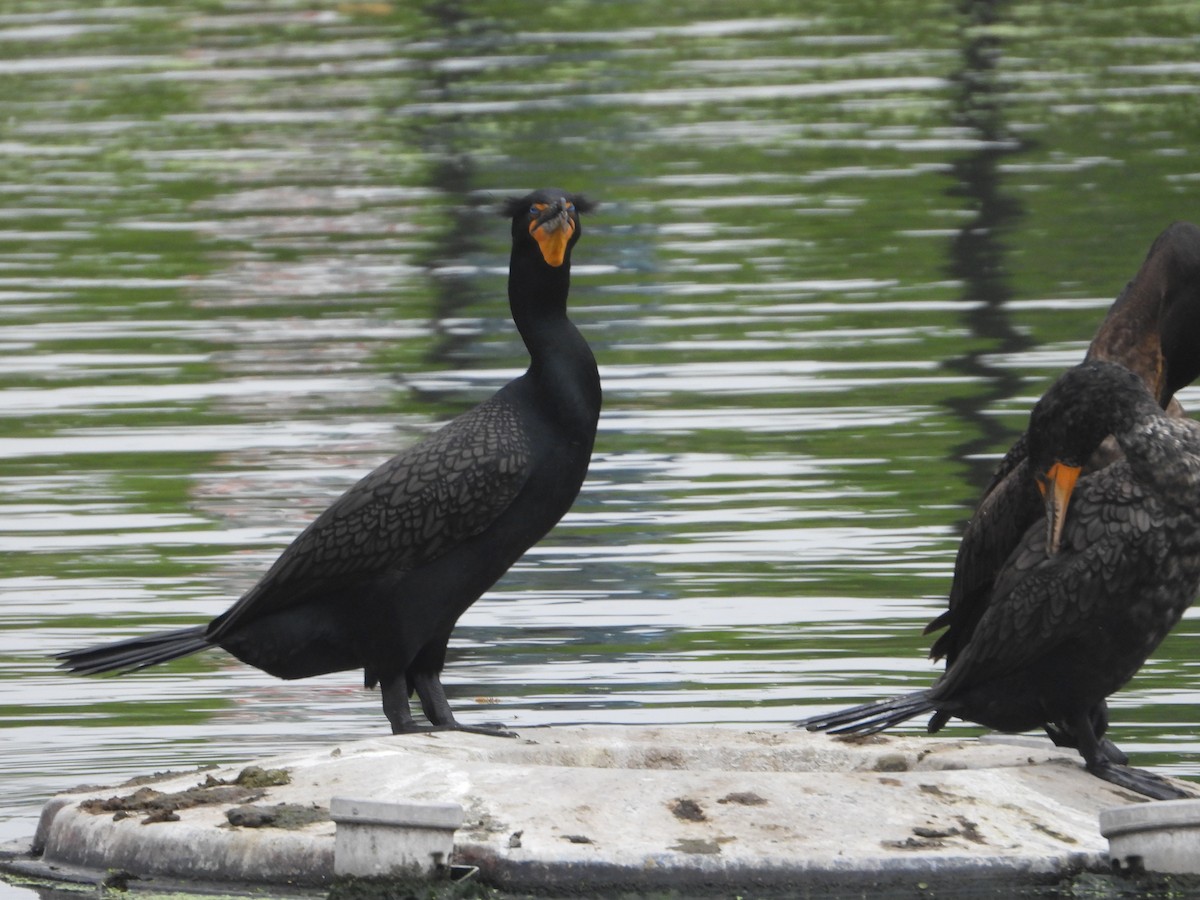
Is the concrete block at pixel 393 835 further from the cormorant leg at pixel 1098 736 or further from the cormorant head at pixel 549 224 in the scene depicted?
the cormorant head at pixel 549 224

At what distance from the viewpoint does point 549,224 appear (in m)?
7.27

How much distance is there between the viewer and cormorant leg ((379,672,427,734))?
7.04 meters

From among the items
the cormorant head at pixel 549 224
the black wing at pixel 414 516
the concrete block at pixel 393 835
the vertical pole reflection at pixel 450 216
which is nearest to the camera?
the concrete block at pixel 393 835

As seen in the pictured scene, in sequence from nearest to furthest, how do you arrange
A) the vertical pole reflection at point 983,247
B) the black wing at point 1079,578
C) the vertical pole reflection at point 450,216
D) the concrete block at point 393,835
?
the concrete block at point 393,835 → the black wing at point 1079,578 → the vertical pole reflection at point 983,247 → the vertical pole reflection at point 450,216

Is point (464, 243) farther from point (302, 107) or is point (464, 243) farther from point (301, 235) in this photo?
point (302, 107)

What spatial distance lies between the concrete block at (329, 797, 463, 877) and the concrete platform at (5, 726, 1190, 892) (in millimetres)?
95

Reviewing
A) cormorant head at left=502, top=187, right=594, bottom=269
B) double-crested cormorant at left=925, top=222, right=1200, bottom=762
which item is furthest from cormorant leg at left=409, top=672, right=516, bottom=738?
double-crested cormorant at left=925, top=222, right=1200, bottom=762

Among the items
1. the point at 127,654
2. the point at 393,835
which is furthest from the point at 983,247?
the point at 393,835

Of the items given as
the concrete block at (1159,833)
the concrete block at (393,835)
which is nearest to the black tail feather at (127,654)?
the concrete block at (393,835)

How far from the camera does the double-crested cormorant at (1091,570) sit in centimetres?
645

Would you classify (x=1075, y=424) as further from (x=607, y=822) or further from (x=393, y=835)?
(x=393, y=835)

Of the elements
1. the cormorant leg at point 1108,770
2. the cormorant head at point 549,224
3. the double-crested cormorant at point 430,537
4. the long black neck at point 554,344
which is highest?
the cormorant head at point 549,224

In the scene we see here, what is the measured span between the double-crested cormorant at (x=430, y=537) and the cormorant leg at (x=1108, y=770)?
150 centimetres

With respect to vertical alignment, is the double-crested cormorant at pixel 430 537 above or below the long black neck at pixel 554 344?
below
